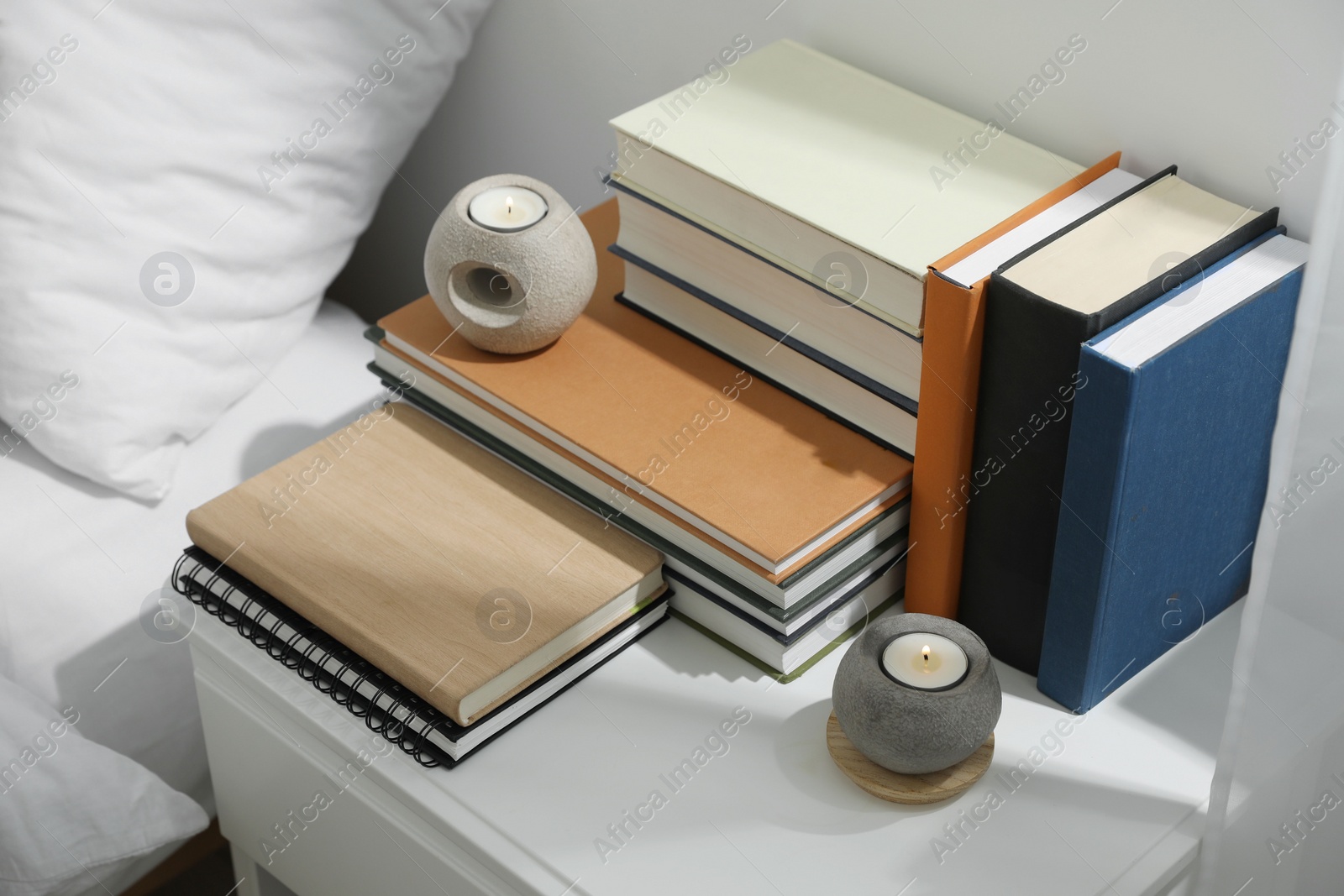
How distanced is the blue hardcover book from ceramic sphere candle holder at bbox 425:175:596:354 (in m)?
0.34

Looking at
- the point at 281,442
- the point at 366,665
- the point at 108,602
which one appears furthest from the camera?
the point at 281,442

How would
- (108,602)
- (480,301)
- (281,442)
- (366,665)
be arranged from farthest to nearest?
1. (281,442)
2. (108,602)
3. (480,301)
4. (366,665)

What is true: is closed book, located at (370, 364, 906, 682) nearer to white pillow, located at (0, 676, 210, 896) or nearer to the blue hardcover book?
the blue hardcover book

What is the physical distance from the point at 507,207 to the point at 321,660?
0.31 metres

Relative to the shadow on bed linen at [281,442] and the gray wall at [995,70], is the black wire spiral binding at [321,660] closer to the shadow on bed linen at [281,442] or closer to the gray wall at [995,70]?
the shadow on bed linen at [281,442]

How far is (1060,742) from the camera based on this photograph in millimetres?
813

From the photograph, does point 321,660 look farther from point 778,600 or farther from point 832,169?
point 832,169

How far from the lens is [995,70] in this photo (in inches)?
36.1

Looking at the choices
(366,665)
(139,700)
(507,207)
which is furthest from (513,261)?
(139,700)

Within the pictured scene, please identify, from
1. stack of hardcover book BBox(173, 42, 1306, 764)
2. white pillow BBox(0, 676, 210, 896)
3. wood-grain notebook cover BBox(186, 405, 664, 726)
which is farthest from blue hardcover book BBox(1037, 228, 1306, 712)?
white pillow BBox(0, 676, 210, 896)

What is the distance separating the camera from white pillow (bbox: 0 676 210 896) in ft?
3.08

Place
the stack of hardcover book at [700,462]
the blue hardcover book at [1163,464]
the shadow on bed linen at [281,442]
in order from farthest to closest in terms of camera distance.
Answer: the shadow on bed linen at [281,442] → the stack of hardcover book at [700,462] → the blue hardcover book at [1163,464]

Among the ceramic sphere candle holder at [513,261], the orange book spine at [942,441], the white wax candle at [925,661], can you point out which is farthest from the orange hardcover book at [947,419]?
the ceramic sphere candle holder at [513,261]

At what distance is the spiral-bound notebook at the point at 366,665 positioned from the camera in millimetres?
801
